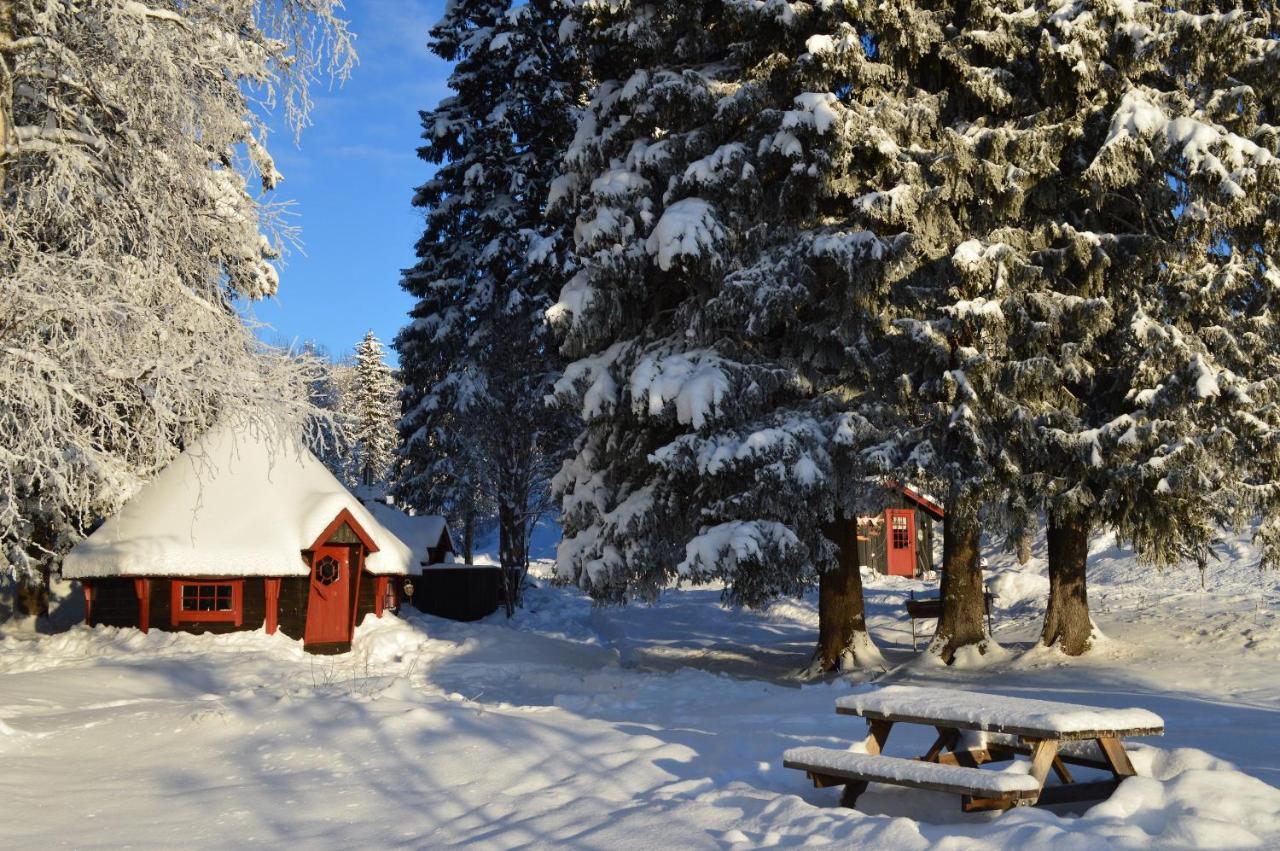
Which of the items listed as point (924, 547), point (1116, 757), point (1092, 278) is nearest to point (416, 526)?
point (924, 547)

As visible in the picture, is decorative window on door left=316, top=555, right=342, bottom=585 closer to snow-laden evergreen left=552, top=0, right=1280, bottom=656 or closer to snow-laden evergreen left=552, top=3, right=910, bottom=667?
snow-laden evergreen left=552, top=3, right=910, bottom=667

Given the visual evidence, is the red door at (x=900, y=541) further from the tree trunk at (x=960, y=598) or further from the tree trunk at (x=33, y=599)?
the tree trunk at (x=33, y=599)

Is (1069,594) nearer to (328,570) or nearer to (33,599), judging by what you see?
(328,570)

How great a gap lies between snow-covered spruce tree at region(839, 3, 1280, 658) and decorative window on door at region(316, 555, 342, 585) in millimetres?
12890

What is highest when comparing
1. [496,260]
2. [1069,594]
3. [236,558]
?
[496,260]

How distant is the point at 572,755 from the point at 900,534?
3874 cm

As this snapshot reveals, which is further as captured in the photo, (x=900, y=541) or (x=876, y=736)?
(x=900, y=541)

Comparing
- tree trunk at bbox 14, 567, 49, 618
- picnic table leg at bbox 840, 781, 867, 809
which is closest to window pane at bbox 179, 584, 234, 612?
tree trunk at bbox 14, 567, 49, 618

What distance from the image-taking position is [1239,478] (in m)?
15.4

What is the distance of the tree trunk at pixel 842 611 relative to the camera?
17391mm

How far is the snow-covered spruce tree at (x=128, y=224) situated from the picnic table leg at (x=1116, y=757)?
754cm

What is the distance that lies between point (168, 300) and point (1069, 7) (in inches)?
525

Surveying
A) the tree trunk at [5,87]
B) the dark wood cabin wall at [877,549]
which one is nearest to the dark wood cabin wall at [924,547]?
the dark wood cabin wall at [877,549]

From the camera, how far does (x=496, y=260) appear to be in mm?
28359
